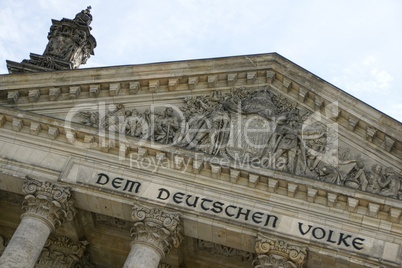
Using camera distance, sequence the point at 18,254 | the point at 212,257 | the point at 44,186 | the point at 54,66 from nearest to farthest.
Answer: the point at 18,254 → the point at 44,186 → the point at 212,257 → the point at 54,66

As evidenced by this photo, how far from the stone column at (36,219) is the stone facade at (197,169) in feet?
0.12

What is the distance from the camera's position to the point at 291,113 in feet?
76.4

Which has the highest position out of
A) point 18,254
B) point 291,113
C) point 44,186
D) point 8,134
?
point 291,113

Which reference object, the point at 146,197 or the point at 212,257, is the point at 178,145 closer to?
the point at 146,197

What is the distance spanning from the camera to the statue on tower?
2597 centimetres

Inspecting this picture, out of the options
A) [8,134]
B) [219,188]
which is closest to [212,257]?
[219,188]

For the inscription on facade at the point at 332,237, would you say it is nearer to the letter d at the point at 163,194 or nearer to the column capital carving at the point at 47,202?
the letter d at the point at 163,194

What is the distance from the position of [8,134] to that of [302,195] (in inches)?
339

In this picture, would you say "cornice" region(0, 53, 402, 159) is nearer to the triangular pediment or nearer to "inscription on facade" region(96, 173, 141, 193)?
the triangular pediment

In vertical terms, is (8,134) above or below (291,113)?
below

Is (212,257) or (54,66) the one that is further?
(54,66)

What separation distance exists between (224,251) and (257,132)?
11.6 ft

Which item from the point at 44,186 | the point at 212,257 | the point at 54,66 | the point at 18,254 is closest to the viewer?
the point at 18,254

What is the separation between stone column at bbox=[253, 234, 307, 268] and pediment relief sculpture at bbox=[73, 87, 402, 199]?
230 centimetres
